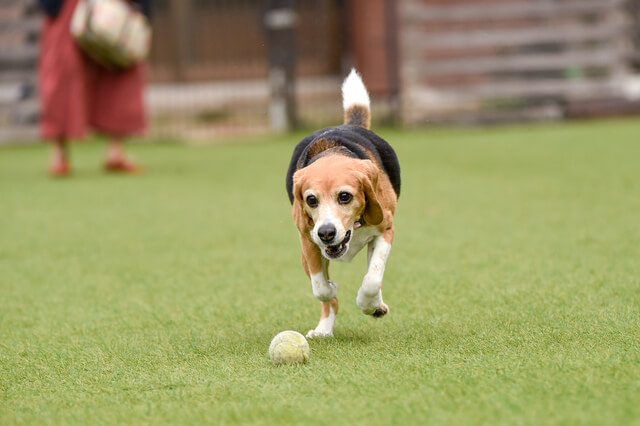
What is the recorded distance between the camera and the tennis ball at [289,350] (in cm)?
262

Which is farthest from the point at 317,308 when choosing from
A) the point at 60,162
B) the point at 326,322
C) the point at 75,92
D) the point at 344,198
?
the point at 60,162

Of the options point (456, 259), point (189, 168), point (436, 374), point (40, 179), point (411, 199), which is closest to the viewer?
point (436, 374)

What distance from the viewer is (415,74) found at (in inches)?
436

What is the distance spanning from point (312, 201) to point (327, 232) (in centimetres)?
13

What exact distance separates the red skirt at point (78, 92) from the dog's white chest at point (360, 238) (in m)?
5.10

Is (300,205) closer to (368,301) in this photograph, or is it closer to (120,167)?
(368,301)

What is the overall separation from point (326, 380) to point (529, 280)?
1436 millimetres

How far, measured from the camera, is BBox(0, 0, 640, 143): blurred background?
11.0 m

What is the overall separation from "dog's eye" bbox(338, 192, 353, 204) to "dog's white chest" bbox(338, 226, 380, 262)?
0.74 ft

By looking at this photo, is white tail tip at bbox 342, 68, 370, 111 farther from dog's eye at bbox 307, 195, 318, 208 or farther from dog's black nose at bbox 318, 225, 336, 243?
dog's black nose at bbox 318, 225, 336, 243

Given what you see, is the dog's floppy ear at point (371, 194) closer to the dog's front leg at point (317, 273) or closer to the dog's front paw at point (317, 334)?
the dog's front leg at point (317, 273)

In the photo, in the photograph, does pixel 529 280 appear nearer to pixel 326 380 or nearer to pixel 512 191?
pixel 326 380

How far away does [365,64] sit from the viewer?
13.2 metres

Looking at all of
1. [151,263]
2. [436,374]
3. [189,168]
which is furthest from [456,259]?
[189,168]
